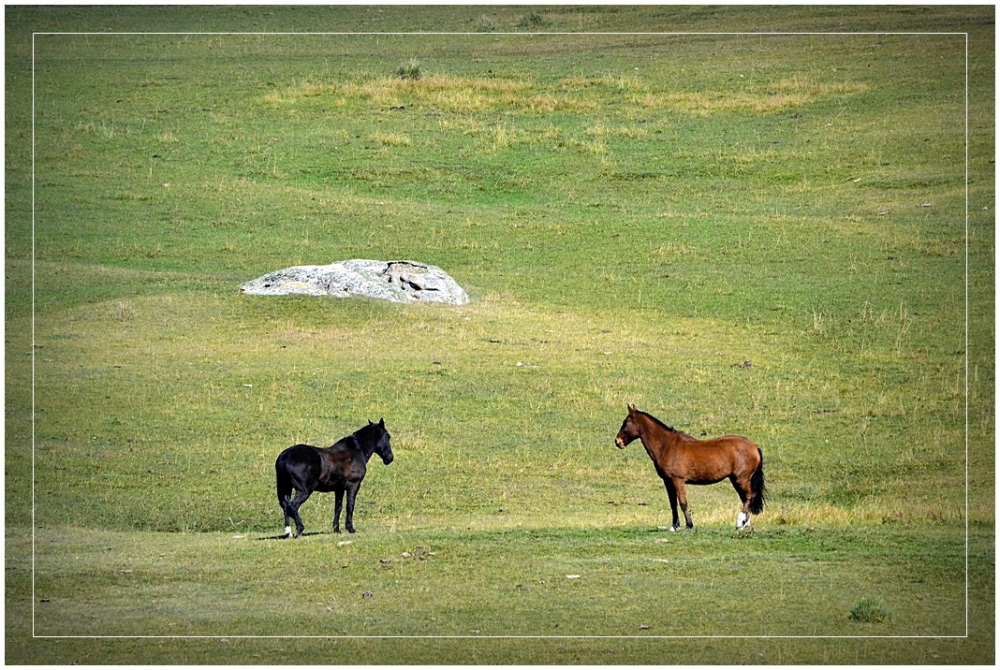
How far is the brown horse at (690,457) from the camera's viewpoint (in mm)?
19859

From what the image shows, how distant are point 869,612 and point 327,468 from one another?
6568mm

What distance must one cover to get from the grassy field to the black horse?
554mm

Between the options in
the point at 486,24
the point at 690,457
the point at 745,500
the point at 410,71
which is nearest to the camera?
the point at 690,457

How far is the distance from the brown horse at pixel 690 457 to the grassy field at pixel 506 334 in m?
0.69

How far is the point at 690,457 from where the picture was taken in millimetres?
19859

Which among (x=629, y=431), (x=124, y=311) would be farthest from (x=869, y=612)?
(x=124, y=311)

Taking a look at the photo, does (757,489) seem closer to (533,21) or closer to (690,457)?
(690,457)

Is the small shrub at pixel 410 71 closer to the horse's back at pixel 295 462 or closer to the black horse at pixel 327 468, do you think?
the black horse at pixel 327 468

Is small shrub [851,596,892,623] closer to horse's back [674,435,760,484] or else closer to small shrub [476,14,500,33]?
horse's back [674,435,760,484]

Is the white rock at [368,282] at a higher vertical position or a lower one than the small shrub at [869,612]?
higher

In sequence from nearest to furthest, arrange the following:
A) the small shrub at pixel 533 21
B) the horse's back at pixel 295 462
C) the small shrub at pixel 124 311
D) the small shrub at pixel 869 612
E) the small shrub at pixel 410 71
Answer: the small shrub at pixel 869 612, the horse's back at pixel 295 462, the small shrub at pixel 124 311, the small shrub at pixel 410 71, the small shrub at pixel 533 21

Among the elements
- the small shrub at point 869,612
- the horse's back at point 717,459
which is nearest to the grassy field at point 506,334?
the small shrub at point 869,612

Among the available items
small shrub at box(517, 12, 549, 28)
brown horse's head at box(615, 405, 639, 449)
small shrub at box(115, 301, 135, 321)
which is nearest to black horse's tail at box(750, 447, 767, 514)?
brown horse's head at box(615, 405, 639, 449)

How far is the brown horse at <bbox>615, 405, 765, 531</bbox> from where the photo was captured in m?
19.9
